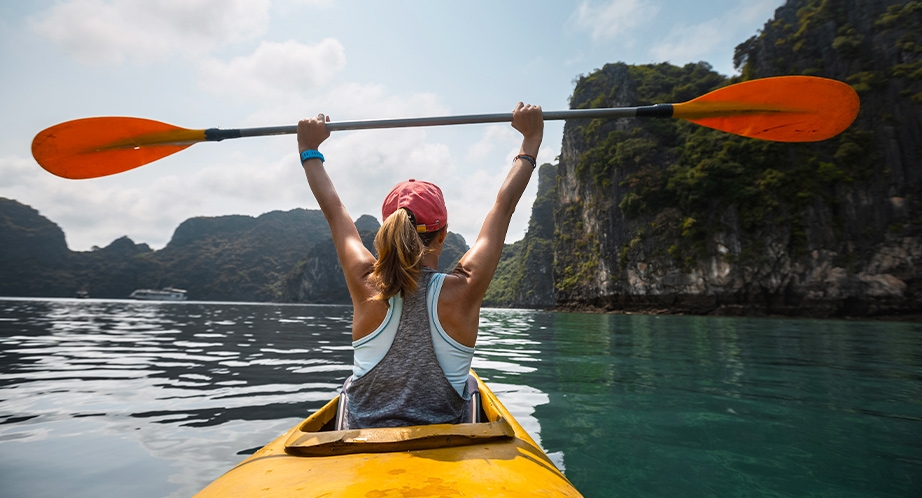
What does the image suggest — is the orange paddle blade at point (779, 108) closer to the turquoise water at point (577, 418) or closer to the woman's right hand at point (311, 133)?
the turquoise water at point (577, 418)

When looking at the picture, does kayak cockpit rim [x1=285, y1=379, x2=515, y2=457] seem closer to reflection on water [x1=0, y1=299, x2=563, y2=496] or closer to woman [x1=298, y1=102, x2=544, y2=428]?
woman [x1=298, y1=102, x2=544, y2=428]

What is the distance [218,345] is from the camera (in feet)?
31.6

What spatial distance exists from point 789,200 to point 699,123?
132 ft

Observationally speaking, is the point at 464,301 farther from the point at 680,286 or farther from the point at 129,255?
the point at 129,255

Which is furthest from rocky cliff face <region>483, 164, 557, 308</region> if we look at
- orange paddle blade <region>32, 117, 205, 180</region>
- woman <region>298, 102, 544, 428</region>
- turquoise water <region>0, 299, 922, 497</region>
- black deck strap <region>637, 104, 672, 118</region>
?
woman <region>298, 102, 544, 428</region>

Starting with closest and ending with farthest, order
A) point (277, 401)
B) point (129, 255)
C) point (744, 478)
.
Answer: point (744, 478), point (277, 401), point (129, 255)

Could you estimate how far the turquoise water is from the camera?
2.64 metres

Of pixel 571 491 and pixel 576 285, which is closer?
pixel 571 491

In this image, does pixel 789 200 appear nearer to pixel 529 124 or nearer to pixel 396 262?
pixel 529 124

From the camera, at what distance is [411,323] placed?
155 centimetres

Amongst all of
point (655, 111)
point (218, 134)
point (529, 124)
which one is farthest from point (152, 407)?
point (655, 111)

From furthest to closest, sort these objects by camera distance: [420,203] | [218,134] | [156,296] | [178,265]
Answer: [178,265] → [156,296] → [218,134] → [420,203]

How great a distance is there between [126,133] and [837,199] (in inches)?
1751

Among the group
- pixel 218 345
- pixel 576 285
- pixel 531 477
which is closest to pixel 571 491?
pixel 531 477
